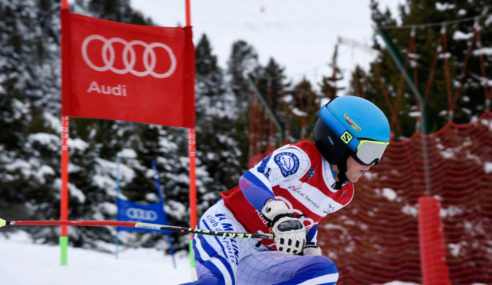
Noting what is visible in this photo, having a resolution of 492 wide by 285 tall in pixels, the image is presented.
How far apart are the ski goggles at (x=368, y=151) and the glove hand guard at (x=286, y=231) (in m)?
0.53

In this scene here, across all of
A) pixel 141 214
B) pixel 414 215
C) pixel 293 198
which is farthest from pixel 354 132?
pixel 414 215

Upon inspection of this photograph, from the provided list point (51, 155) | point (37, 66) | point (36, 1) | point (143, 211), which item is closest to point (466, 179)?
point (143, 211)

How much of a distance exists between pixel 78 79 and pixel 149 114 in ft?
2.39

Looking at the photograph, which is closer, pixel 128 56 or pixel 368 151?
pixel 368 151

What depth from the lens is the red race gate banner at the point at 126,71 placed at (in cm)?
478

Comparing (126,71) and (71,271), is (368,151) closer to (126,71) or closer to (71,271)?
(71,271)

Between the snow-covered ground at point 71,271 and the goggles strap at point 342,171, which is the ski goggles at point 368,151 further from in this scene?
the snow-covered ground at point 71,271

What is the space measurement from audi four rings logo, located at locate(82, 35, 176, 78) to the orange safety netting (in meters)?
6.66

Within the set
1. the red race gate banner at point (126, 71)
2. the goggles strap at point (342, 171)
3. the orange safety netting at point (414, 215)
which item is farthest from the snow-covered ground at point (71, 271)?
the orange safety netting at point (414, 215)

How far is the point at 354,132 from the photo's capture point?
246cm

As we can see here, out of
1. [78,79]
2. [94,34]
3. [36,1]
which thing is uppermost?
[36,1]

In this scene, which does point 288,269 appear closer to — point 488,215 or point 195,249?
point 195,249

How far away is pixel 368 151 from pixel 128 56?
3131 millimetres

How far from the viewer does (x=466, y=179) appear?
10750mm
